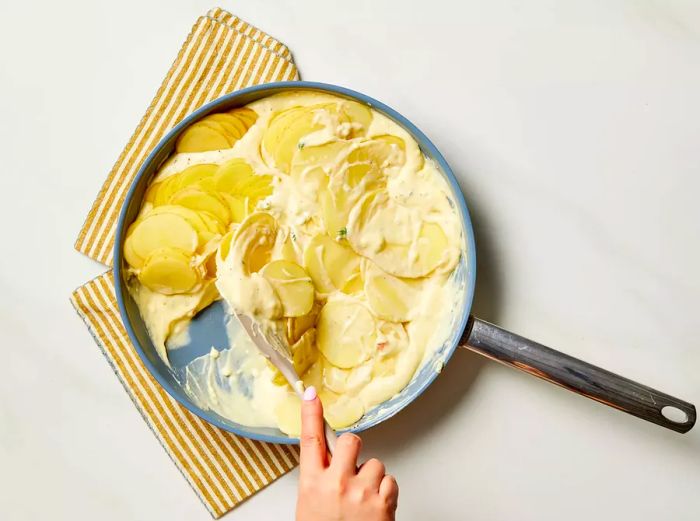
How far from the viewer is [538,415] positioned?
1535mm

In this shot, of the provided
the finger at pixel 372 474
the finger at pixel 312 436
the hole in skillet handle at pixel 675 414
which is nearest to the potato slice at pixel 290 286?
the finger at pixel 312 436

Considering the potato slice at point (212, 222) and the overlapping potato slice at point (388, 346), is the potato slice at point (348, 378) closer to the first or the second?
the overlapping potato slice at point (388, 346)

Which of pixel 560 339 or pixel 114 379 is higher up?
pixel 560 339

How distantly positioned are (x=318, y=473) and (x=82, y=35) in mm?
1125

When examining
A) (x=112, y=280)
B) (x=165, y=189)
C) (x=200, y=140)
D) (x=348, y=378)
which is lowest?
(x=112, y=280)

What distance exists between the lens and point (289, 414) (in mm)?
1450

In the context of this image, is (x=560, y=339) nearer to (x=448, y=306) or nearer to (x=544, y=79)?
(x=448, y=306)

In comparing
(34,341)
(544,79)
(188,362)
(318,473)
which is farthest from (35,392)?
(544,79)

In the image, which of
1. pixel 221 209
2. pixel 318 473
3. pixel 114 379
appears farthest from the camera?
pixel 114 379

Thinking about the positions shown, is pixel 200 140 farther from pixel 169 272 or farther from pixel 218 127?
pixel 169 272

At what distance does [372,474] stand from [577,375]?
0.47 metres

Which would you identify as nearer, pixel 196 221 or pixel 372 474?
pixel 372 474

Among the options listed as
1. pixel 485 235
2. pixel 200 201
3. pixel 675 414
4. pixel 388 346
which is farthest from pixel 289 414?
pixel 675 414

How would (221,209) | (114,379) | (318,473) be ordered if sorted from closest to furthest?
1. (318,473)
2. (221,209)
3. (114,379)
